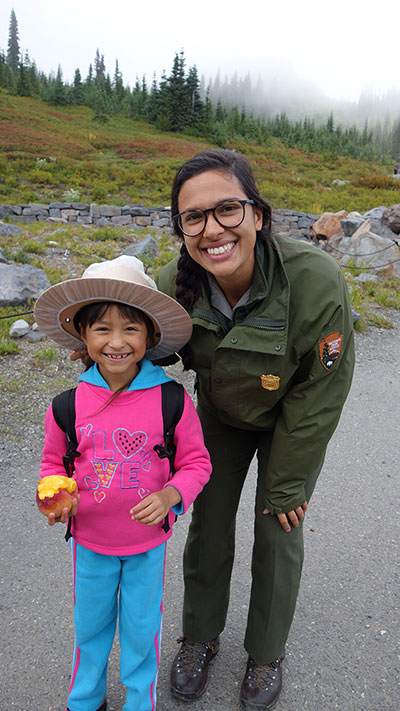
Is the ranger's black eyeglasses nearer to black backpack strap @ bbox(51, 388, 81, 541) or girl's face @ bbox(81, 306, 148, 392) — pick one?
girl's face @ bbox(81, 306, 148, 392)

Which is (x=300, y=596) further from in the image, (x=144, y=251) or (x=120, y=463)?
(x=144, y=251)

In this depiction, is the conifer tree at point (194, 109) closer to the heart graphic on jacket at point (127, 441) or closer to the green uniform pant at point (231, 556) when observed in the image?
the green uniform pant at point (231, 556)

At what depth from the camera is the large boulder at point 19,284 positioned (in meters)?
5.67

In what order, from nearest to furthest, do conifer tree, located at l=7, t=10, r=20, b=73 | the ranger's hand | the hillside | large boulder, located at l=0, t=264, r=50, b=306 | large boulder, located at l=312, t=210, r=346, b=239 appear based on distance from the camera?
the ranger's hand → large boulder, located at l=0, t=264, r=50, b=306 → large boulder, located at l=312, t=210, r=346, b=239 → the hillside → conifer tree, located at l=7, t=10, r=20, b=73

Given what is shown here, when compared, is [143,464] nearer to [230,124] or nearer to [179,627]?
[179,627]

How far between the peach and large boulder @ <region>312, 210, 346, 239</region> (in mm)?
13430

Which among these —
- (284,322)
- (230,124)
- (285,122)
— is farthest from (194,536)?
(285,122)

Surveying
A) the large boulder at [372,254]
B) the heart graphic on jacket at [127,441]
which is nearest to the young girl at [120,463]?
the heart graphic on jacket at [127,441]

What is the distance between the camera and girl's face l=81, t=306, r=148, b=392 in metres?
1.53

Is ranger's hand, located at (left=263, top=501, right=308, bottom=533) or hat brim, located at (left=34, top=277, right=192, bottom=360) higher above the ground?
hat brim, located at (left=34, top=277, right=192, bottom=360)

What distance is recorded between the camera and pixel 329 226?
45.5 feet

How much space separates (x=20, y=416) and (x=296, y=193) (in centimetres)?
1918

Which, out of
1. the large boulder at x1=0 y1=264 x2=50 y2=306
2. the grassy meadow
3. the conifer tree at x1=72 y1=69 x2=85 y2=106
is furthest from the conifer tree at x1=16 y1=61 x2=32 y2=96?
the large boulder at x1=0 y1=264 x2=50 y2=306

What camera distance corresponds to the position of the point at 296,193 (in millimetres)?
20703
